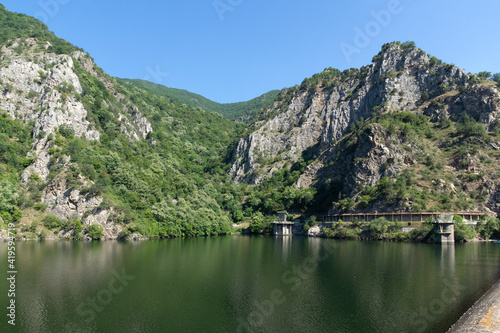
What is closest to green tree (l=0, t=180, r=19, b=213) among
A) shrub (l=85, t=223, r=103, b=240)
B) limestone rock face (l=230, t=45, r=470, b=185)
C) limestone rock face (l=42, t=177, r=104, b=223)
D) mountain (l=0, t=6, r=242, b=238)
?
mountain (l=0, t=6, r=242, b=238)

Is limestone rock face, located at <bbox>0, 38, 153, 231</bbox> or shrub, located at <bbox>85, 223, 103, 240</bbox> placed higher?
limestone rock face, located at <bbox>0, 38, 153, 231</bbox>

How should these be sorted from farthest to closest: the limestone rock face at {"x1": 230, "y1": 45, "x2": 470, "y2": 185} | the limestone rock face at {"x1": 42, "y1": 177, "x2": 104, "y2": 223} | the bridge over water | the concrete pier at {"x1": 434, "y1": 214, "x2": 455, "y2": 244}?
1. the limestone rock face at {"x1": 230, "y1": 45, "x2": 470, "y2": 185}
2. the limestone rock face at {"x1": 42, "y1": 177, "x2": 104, "y2": 223}
3. the bridge over water
4. the concrete pier at {"x1": 434, "y1": 214, "x2": 455, "y2": 244}

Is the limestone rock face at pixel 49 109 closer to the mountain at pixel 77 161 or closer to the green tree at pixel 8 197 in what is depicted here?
the mountain at pixel 77 161

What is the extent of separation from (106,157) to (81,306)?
77.6m

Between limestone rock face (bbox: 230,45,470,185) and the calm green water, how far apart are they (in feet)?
341

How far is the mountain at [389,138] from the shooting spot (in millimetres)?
84625

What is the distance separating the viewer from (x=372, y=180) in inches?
3846

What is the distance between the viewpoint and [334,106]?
15775 cm

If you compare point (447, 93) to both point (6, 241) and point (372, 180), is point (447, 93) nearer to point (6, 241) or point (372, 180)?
point (372, 180)

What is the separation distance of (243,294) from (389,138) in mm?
89452

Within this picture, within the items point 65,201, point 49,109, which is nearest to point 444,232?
point 65,201

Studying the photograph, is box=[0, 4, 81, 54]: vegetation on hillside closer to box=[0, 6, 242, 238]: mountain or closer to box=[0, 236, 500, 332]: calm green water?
box=[0, 6, 242, 238]: mountain

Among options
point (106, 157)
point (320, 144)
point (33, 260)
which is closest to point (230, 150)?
point (320, 144)

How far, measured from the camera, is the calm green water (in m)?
19.7
